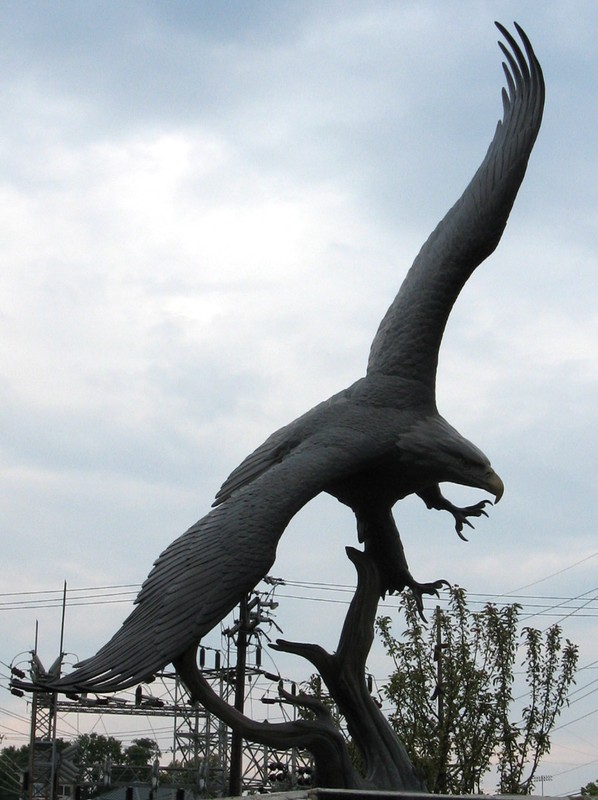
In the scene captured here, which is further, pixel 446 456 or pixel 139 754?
pixel 139 754

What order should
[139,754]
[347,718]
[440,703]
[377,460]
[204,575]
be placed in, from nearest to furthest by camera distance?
[204,575]
[377,460]
[347,718]
[440,703]
[139,754]

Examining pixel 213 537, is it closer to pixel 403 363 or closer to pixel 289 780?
pixel 403 363

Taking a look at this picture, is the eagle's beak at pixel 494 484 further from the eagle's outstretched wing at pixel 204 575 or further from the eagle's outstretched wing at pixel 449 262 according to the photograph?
the eagle's outstretched wing at pixel 204 575

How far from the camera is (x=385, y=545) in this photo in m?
8.39

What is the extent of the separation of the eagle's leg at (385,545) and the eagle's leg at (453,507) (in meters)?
0.48

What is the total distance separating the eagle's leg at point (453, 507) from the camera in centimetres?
870

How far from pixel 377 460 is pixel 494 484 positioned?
2.95ft

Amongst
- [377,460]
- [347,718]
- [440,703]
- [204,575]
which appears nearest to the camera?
[204,575]

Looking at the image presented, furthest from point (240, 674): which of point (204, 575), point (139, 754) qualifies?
point (139, 754)

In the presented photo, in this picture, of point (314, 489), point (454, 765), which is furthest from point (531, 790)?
point (314, 489)

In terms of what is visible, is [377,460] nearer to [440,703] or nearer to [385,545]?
[385,545]

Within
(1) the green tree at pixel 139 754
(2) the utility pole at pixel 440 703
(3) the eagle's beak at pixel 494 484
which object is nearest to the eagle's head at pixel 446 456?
(3) the eagle's beak at pixel 494 484

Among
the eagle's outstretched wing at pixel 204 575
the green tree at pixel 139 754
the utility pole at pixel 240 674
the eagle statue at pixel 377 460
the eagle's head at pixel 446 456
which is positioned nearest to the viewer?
the eagle's outstretched wing at pixel 204 575

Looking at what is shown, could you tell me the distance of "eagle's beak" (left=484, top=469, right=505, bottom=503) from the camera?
319 inches
